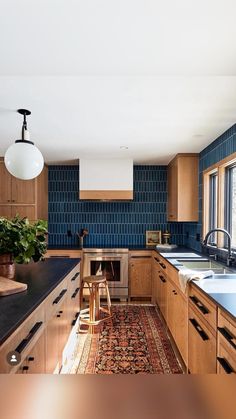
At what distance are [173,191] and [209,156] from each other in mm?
919

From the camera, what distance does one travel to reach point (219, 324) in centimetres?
147

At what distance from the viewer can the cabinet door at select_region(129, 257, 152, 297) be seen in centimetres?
417

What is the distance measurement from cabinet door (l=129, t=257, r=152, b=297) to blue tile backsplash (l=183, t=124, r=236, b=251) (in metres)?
0.80

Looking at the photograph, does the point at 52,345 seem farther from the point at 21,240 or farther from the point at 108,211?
the point at 108,211

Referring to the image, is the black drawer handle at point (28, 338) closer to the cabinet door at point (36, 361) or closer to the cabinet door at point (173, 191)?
the cabinet door at point (36, 361)

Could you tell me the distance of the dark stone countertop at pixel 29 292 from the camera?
3.68 ft

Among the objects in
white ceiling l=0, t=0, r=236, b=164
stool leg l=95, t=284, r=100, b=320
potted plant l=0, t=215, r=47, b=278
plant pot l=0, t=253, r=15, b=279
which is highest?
white ceiling l=0, t=0, r=236, b=164

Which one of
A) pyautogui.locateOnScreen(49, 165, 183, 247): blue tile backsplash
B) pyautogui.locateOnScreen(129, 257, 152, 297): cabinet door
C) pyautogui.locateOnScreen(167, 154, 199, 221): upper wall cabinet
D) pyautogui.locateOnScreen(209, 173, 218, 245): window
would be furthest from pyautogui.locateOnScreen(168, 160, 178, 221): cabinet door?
pyautogui.locateOnScreen(129, 257, 152, 297): cabinet door

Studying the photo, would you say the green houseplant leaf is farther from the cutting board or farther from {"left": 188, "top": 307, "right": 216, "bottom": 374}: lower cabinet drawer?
{"left": 188, "top": 307, "right": 216, "bottom": 374}: lower cabinet drawer

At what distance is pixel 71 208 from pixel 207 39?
375 cm

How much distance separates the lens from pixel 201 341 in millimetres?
1801

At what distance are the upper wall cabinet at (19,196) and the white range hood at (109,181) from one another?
729mm

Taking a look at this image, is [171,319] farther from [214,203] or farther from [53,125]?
[53,125]

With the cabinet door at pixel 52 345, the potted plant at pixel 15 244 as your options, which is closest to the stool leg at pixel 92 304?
the cabinet door at pixel 52 345
